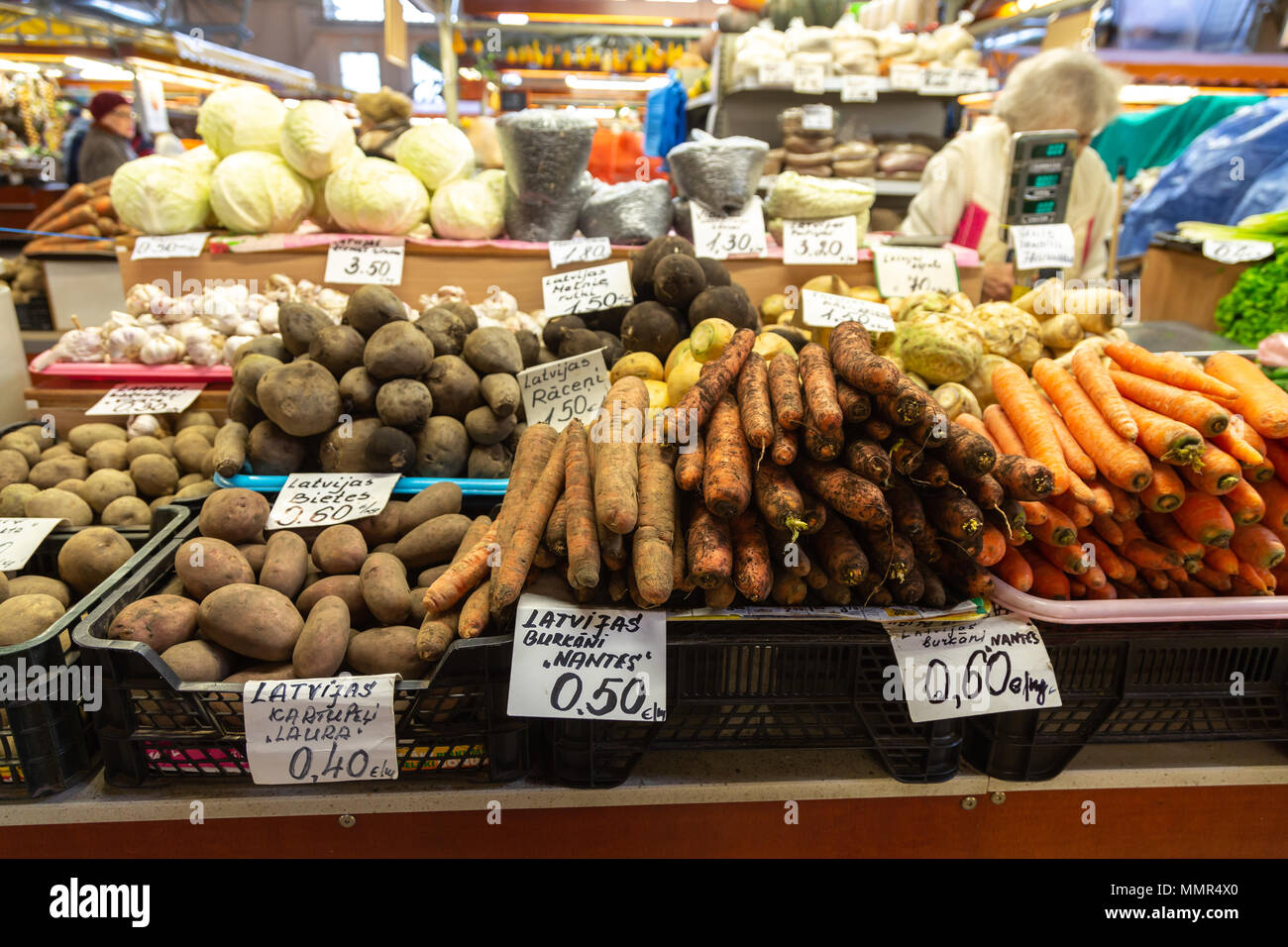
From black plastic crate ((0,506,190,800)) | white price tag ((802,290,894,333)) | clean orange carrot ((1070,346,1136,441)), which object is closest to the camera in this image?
black plastic crate ((0,506,190,800))

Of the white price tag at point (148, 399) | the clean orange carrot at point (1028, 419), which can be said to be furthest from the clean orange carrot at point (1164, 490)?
the white price tag at point (148, 399)

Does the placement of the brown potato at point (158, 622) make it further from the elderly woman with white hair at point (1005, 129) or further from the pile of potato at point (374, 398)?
the elderly woman with white hair at point (1005, 129)

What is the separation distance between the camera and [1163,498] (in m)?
1.36

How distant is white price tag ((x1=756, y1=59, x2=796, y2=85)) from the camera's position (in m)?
4.80

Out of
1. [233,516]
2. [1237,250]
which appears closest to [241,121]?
[233,516]

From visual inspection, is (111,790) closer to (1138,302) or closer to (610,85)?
(1138,302)

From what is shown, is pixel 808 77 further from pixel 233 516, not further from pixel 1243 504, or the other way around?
pixel 233 516

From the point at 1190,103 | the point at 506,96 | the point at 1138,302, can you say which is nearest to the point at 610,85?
the point at 506,96

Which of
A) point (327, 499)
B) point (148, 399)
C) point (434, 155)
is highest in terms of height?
point (434, 155)

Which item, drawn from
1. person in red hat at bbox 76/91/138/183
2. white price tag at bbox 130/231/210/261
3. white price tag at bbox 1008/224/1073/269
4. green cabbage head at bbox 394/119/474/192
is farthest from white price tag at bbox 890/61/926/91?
person in red hat at bbox 76/91/138/183

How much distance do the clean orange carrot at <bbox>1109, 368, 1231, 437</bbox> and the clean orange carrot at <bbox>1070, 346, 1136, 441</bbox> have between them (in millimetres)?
33

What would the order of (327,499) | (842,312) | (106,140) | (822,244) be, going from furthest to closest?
(106,140)
(822,244)
(842,312)
(327,499)

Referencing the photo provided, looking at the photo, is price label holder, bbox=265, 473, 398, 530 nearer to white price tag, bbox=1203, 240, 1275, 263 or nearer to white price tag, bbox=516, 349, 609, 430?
white price tag, bbox=516, 349, 609, 430

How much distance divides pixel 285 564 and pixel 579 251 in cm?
158
